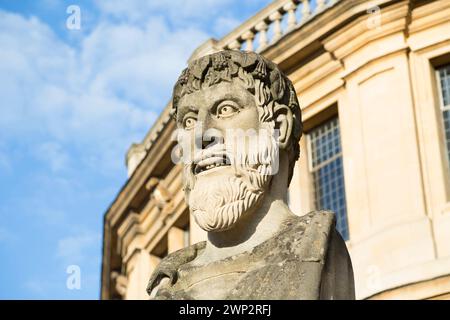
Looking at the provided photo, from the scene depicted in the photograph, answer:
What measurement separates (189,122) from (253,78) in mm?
419

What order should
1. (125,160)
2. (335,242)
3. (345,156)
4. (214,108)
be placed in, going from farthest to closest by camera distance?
(125,160) → (345,156) → (214,108) → (335,242)

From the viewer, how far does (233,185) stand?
20.9 ft

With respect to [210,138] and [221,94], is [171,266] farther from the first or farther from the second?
[221,94]

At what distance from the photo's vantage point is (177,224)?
33844 mm

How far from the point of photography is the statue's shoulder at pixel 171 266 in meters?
6.42

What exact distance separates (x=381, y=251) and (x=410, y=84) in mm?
3755

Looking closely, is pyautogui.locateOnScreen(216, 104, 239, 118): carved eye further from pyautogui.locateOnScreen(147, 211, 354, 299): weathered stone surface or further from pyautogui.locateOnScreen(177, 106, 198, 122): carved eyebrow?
pyautogui.locateOnScreen(147, 211, 354, 299): weathered stone surface

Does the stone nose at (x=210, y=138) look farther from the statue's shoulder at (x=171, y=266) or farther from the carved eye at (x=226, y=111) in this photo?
the statue's shoulder at (x=171, y=266)

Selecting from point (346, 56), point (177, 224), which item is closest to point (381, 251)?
point (346, 56)

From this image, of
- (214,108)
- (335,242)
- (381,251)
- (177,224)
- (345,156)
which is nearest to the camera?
(335,242)

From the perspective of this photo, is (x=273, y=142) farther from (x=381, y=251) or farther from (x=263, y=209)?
(x=381, y=251)
